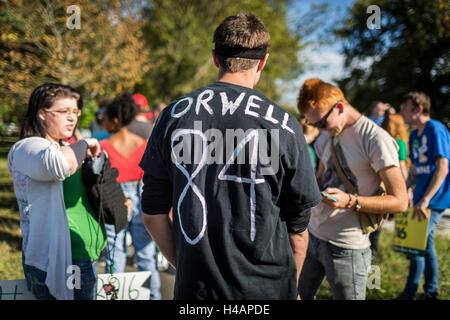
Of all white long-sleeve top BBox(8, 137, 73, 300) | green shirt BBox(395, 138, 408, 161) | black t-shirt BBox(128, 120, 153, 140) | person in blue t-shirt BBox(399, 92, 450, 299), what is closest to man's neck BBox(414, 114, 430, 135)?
person in blue t-shirt BBox(399, 92, 450, 299)

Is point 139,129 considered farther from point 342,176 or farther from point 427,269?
point 427,269

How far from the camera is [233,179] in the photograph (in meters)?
1.42

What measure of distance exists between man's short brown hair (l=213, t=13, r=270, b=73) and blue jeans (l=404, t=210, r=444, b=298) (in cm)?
344

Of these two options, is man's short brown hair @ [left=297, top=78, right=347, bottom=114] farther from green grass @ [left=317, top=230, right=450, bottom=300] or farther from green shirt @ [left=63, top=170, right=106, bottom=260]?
green grass @ [left=317, top=230, right=450, bottom=300]

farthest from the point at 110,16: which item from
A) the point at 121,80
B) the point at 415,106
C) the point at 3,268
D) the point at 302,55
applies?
the point at 302,55

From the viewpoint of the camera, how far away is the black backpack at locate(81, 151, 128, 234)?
7.90 ft

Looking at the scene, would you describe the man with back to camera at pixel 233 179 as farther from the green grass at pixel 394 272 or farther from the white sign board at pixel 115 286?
the green grass at pixel 394 272

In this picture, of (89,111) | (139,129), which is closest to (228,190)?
(139,129)

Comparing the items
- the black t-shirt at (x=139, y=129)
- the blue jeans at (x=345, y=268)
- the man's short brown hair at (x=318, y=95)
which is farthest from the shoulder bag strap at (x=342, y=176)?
the black t-shirt at (x=139, y=129)

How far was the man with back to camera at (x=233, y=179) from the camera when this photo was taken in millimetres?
1430

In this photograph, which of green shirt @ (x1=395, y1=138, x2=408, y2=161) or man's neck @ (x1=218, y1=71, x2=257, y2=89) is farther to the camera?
green shirt @ (x1=395, y1=138, x2=408, y2=161)
